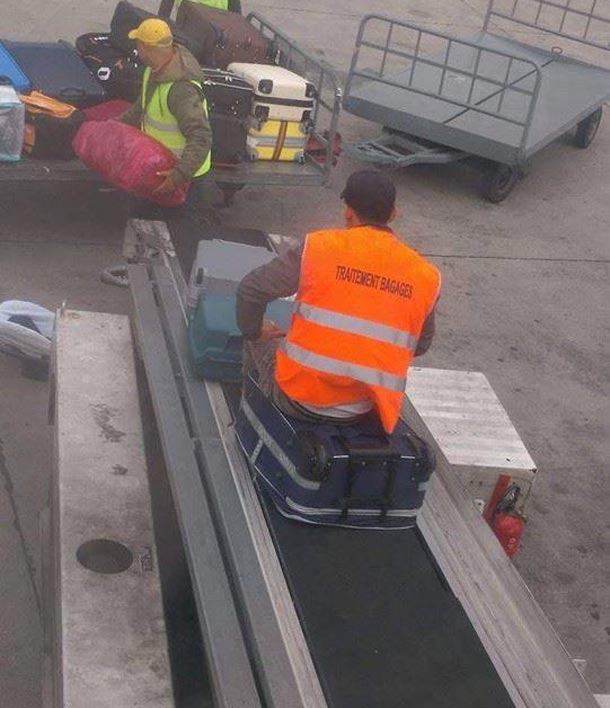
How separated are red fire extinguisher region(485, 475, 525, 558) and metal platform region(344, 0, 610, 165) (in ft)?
16.0

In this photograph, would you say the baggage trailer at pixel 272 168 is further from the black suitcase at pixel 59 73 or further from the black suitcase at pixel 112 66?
the black suitcase at pixel 112 66

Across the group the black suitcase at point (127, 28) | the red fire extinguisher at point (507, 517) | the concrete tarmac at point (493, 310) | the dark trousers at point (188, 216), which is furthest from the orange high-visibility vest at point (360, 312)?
the black suitcase at point (127, 28)

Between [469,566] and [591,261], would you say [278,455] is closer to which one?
[469,566]

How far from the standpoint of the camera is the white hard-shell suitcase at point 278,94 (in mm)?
8445

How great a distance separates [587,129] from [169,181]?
232 inches

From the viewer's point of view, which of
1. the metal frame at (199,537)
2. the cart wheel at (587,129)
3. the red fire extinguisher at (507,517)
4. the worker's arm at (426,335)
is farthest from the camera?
the cart wheel at (587,129)

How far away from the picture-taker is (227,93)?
8.27m

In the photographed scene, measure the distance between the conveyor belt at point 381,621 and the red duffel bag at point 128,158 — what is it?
3.33 m

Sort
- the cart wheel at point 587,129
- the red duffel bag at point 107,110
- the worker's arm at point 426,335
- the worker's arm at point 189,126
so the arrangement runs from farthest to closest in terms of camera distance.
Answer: the cart wheel at point 587,129, the red duffel bag at point 107,110, the worker's arm at point 189,126, the worker's arm at point 426,335

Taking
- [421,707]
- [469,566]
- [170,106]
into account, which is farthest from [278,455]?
[170,106]

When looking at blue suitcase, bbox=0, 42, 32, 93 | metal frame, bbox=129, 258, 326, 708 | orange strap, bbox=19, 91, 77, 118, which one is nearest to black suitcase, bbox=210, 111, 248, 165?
orange strap, bbox=19, 91, 77, 118

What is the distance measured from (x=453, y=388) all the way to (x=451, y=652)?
2.37m

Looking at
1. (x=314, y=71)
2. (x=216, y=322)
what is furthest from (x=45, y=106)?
(x=216, y=322)

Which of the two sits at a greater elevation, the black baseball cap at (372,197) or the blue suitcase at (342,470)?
the black baseball cap at (372,197)
